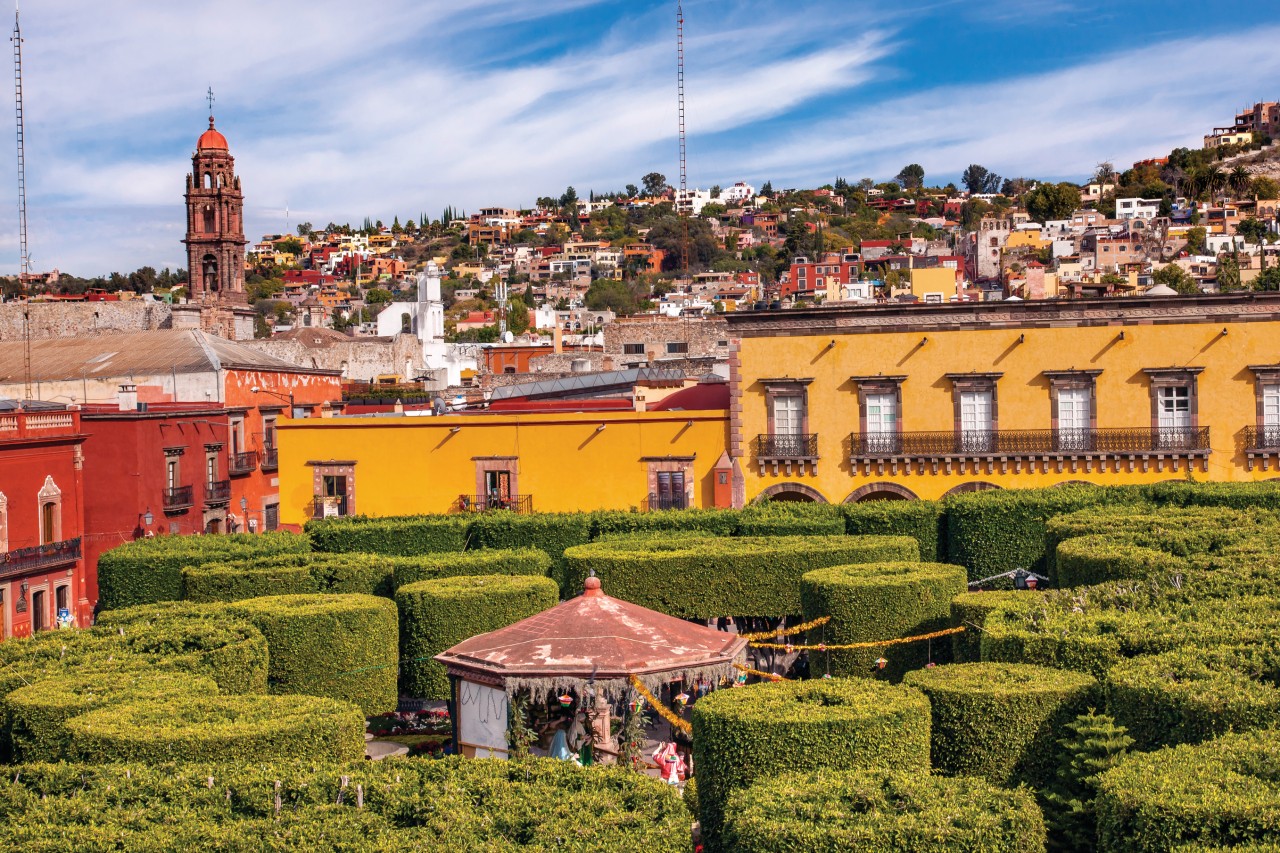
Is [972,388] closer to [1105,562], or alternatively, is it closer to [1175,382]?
[1175,382]

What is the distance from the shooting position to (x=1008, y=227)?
163 metres

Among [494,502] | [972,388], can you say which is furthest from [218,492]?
[972,388]

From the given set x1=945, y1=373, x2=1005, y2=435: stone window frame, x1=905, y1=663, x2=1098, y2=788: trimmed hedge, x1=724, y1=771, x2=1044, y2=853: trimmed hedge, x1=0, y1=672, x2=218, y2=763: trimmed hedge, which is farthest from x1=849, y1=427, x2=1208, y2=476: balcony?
x1=724, y1=771, x2=1044, y2=853: trimmed hedge

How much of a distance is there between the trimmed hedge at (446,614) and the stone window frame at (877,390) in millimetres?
11266

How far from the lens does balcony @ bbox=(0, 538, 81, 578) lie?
3109 cm

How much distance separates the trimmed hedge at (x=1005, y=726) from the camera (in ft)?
48.4

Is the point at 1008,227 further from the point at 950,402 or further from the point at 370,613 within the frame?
the point at 370,613

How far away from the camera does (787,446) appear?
3306 centimetres

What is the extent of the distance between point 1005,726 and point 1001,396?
18.8 meters

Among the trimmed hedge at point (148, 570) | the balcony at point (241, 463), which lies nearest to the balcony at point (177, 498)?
the balcony at point (241, 463)

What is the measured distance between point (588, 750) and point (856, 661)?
628cm

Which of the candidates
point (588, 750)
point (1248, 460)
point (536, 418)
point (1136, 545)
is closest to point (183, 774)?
point (588, 750)

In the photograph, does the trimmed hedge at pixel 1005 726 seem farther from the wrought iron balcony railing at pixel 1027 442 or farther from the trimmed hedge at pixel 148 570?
the wrought iron balcony railing at pixel 1027 442

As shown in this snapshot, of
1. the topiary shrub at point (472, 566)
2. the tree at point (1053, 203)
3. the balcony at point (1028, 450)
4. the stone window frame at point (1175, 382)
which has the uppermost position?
the tree at point (1053, 203)
